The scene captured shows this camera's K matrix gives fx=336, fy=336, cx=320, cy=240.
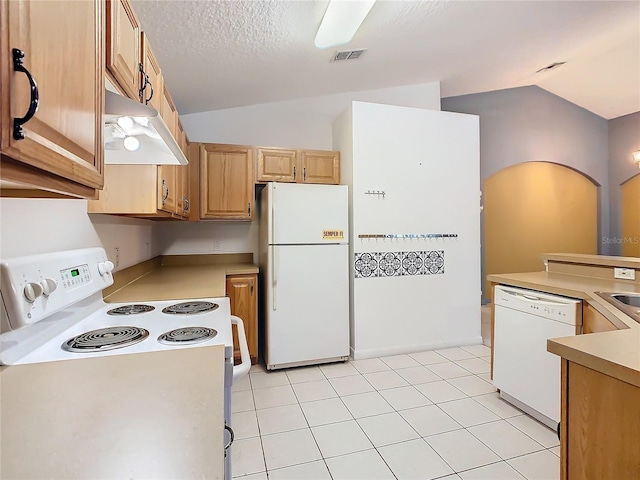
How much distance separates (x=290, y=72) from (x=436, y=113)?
1580mm

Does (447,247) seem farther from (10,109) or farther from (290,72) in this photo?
(10,109)

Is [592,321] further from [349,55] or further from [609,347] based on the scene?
[349,55]

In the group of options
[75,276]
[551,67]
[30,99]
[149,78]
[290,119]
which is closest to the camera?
[30,99]

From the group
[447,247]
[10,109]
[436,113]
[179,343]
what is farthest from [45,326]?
[436,113]

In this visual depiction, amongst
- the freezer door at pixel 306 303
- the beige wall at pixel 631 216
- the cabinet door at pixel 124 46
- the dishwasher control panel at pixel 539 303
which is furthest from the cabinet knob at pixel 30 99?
the beige wall at pixel 631 216

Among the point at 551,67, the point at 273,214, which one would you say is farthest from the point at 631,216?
the point at 273,214

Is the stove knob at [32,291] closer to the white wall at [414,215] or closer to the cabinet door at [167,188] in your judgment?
the cabinet door at [167,188]

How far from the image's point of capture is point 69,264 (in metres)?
1.29

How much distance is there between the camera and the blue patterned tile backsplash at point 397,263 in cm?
325

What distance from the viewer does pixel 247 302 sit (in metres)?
3.06

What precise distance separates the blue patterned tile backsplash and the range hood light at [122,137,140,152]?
7.36 ft

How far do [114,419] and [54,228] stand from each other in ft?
3.39

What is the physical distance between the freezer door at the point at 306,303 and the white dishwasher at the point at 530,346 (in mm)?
1303

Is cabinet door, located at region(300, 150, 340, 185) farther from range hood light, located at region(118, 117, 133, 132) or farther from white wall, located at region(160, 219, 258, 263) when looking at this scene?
range hood light, located at region(118, 117, 133, 132)
